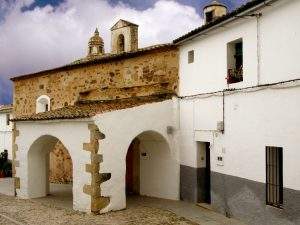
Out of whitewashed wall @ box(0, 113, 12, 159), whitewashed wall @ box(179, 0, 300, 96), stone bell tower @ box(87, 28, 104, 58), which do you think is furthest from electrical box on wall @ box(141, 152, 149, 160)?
stone bell tower @ box(87, 28, 104, 58)

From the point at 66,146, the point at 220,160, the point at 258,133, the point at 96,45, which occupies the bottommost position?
the point at 220,160

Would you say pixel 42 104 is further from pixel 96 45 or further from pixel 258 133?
pixel 258 133

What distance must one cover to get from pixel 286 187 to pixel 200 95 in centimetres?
424

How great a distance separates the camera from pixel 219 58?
443 inches

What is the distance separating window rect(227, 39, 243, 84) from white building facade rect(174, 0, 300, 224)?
29mm

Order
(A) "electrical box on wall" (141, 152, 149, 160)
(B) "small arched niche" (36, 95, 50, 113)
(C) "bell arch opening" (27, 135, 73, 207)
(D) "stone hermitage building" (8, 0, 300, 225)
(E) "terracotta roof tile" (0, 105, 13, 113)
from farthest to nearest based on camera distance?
(E) "terracotta roof tile" (0, 105, 13, 113) < (B) "small arched niche" (36, 95, 50, 113) < (A) "electrical box on wall" (141, 152, 149, 160) < (C) "bell arch opening" (27, 135, 73, 207) < (D) "stone hermitage building" (8, 0, 300, 225)

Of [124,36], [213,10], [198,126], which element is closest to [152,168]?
[198,126]

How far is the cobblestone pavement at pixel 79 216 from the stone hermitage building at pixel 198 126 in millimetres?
449

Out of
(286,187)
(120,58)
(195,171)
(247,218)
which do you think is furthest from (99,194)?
(120,58)

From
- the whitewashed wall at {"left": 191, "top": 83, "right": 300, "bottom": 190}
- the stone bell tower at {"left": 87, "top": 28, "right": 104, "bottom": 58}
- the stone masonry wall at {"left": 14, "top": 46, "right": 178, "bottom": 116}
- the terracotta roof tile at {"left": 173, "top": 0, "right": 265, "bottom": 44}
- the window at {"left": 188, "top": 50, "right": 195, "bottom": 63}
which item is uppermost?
the stone bell tower at {"left": 87, "top": 28, "right": 104, "bottom": 58}

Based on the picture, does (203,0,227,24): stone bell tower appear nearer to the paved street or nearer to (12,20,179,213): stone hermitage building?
(12,20,179,213): stone hermitage building

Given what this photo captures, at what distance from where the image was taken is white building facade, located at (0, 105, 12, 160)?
25.5 m

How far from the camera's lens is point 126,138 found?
37.4 ft

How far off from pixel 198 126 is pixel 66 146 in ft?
13.8
